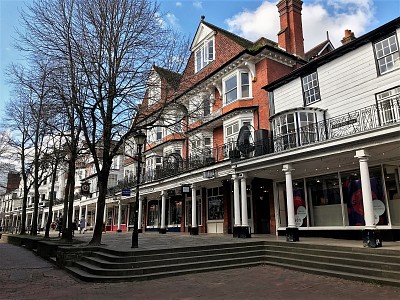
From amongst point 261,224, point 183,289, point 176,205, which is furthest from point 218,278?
point 176,205

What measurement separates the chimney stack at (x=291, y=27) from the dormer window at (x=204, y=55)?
490 cm

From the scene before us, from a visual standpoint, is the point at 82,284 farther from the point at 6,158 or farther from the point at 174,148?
the point at 6,158

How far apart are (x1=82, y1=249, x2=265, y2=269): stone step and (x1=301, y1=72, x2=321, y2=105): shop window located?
7924 millimetres

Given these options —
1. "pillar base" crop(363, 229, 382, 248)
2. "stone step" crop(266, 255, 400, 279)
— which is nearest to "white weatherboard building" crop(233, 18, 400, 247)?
Result: "pillar base" crop(363, 229, 382, 248)

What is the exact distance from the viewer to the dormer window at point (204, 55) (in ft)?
74.3

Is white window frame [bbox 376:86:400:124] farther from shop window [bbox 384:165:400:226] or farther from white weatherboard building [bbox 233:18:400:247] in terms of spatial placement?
shop window [bbox 384:165:400:226]

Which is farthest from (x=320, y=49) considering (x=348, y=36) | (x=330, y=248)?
(x=330, y=248)

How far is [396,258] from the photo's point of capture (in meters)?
8.00

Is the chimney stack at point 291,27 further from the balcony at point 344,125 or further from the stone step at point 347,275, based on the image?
the stone step at point 347,275

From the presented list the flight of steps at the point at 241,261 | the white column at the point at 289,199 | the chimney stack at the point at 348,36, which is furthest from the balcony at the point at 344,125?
the chimney stack at the point at 348,36

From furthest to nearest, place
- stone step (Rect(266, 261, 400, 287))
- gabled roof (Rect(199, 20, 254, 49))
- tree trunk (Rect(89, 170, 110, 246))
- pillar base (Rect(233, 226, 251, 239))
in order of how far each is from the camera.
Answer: gabled roof (Rect(199, 20, 254, 49)) → pillar base (Rect(233, 226, 251, 239)) → tree trunk (Rect(89, 170, 110, 246)) → stone step (Rect(266, 261, 400, 287))

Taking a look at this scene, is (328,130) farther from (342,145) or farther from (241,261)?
(241,261)

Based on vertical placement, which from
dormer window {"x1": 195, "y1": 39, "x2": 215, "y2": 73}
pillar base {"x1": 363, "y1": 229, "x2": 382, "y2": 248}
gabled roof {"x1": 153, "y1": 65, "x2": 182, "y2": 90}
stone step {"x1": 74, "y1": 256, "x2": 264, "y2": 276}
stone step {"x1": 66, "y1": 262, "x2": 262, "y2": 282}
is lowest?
stone step {"x1": 66, "y1": 262, "x2": 262, "y2": 282}

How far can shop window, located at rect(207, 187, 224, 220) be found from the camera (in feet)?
65.7
